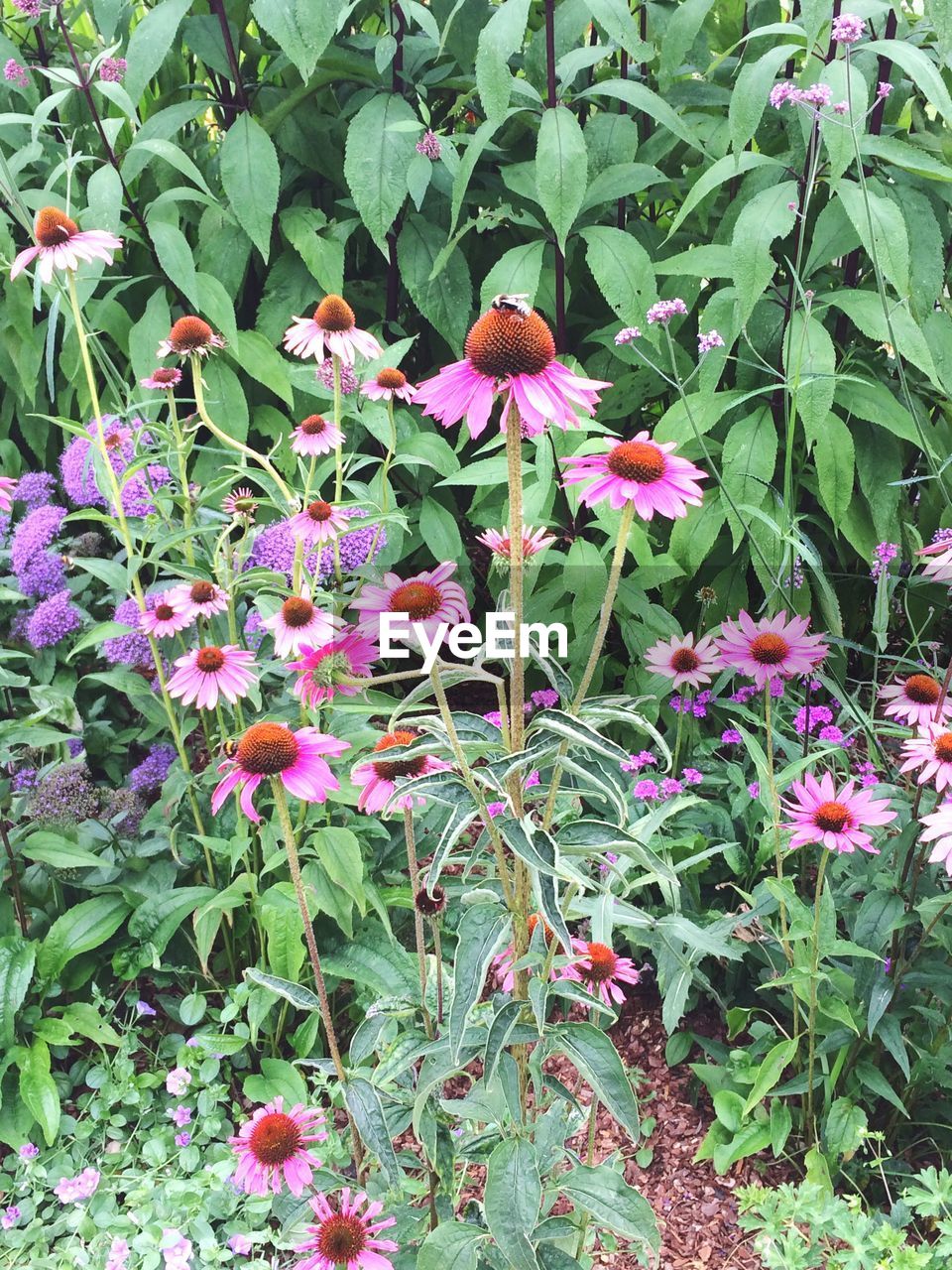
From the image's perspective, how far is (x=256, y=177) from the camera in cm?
209

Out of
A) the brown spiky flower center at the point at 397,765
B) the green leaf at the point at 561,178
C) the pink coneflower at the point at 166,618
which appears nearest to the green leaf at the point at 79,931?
the pink coneflower at the point at 166,618

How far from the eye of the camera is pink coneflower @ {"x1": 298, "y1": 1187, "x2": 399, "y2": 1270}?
1112 millimetres

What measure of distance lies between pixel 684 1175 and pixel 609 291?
148 centimetres

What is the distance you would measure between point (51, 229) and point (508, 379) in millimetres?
938

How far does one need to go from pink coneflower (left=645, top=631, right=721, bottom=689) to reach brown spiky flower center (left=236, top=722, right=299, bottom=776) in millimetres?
878

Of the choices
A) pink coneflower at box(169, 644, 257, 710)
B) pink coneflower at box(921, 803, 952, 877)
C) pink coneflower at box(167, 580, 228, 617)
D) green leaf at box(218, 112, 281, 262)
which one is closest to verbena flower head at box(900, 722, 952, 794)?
pink coneflower at box(921, 803, 952, 877)

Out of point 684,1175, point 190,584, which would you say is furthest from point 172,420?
point 684,1175

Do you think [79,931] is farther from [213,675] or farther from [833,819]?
[833,819]

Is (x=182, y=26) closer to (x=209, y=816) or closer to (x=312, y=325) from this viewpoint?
(x=312, y=325)

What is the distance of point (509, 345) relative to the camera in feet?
2.78

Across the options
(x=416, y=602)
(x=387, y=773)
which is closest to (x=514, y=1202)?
(x=387, y=773)

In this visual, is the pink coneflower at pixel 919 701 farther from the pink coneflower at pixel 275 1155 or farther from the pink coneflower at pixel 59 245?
the pink coneflower at pixel 59 245

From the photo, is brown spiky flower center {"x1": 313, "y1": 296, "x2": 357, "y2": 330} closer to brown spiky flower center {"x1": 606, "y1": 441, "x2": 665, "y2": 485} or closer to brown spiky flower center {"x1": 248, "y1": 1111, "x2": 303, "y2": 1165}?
brown spiky flower center {"x1": 606, "y1": 441, "x2": 665, "y2": 485}

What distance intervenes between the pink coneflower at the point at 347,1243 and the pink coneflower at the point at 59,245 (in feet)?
3.94
